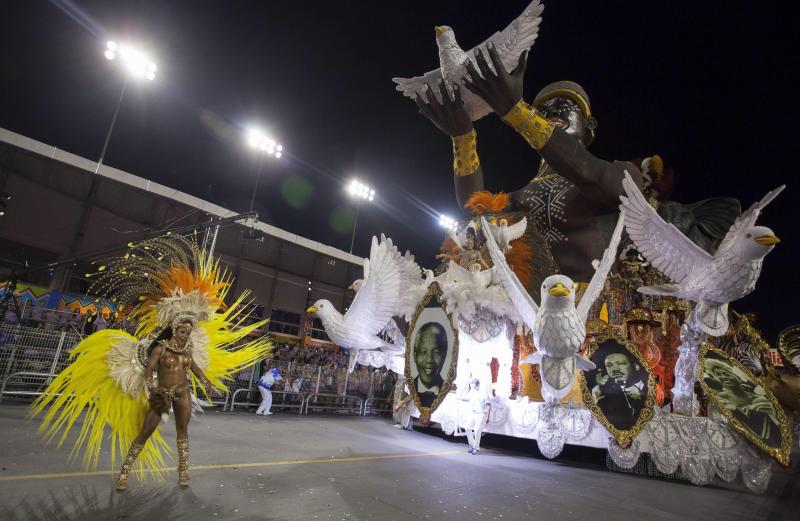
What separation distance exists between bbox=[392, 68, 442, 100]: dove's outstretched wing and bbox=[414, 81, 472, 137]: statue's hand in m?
0.09

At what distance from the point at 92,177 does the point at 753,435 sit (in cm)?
2082

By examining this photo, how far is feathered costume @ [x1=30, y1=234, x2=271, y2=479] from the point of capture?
372 centimetres

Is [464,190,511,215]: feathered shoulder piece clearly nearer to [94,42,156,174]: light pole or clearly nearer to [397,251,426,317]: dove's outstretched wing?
[397,251,426,317]: dove's outstretched wing

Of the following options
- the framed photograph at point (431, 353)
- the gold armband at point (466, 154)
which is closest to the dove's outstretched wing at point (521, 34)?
the gold armband at point (466, 154)

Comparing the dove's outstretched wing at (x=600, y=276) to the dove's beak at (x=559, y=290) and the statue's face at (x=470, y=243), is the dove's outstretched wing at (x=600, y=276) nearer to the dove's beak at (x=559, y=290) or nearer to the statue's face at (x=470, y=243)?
the dove's beak at (x=559, y=290)

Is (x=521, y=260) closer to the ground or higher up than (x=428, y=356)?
higher up

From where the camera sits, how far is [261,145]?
51.4 feet

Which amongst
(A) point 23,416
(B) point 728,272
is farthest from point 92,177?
(B) point 728,272

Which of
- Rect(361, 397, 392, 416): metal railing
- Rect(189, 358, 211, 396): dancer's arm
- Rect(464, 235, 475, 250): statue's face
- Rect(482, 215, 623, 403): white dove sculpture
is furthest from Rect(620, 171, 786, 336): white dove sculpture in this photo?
Rect(361, 397, 392, 416): metal railing

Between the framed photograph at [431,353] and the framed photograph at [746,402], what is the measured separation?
3763 millimetres

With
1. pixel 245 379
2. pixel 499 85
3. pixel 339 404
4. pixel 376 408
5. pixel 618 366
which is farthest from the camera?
pixel 376 408

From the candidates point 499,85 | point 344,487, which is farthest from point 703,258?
point 344,487

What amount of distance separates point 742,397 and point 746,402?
0.07 m

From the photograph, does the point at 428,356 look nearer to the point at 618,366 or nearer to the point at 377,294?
the point at 377,294
